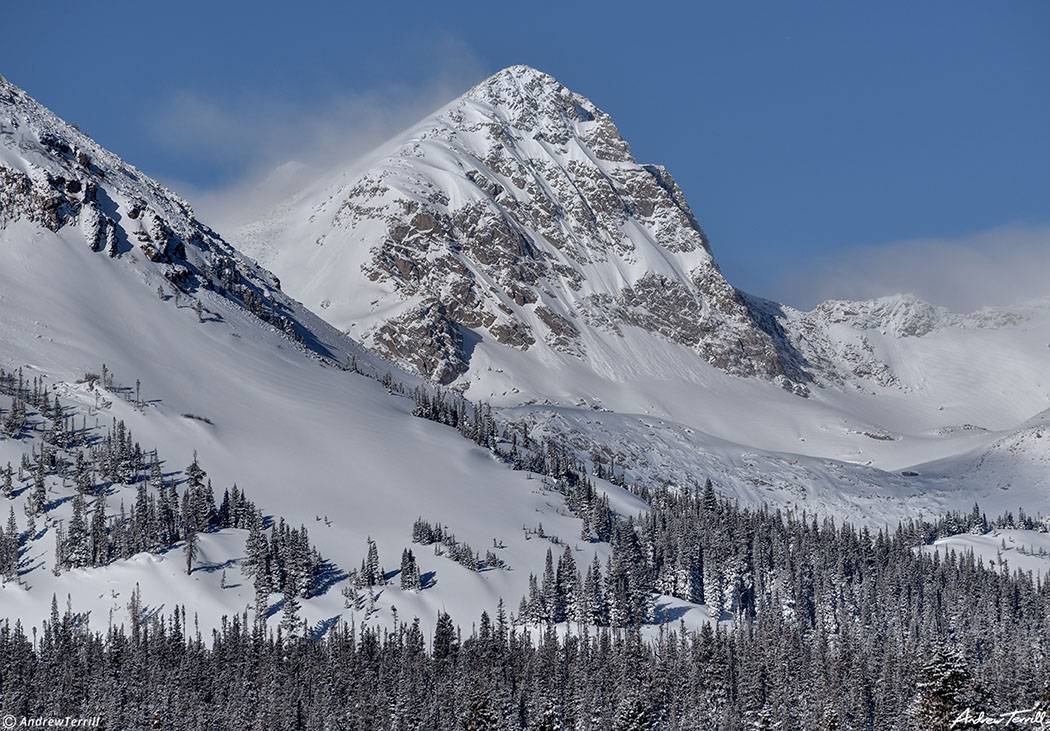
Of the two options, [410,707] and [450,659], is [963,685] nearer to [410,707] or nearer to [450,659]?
[410,707]

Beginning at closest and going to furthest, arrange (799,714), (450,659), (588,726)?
1. (588,726)
2. (799,714)
3. (450,659)

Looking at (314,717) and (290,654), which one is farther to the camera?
(290,654)

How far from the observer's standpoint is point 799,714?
15600cm

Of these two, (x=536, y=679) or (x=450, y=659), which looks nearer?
(x=536, y=679)

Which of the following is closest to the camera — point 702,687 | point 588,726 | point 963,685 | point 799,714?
point 963,685

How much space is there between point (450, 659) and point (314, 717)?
3522cm

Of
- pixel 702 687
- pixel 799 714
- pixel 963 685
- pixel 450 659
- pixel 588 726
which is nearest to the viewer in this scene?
pixel 963 685

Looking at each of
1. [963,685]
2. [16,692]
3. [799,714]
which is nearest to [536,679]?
[799,714]

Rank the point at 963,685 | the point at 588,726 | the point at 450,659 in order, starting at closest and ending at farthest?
the point at 963,685, the point at 588,726, the point at 450,659

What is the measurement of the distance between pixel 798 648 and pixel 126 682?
86.6 metres

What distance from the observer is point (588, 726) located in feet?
475

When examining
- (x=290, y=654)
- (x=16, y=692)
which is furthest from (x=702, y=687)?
(x=16, y=692)

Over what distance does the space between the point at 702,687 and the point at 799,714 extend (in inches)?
575

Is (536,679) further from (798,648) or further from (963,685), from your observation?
(963,685)
